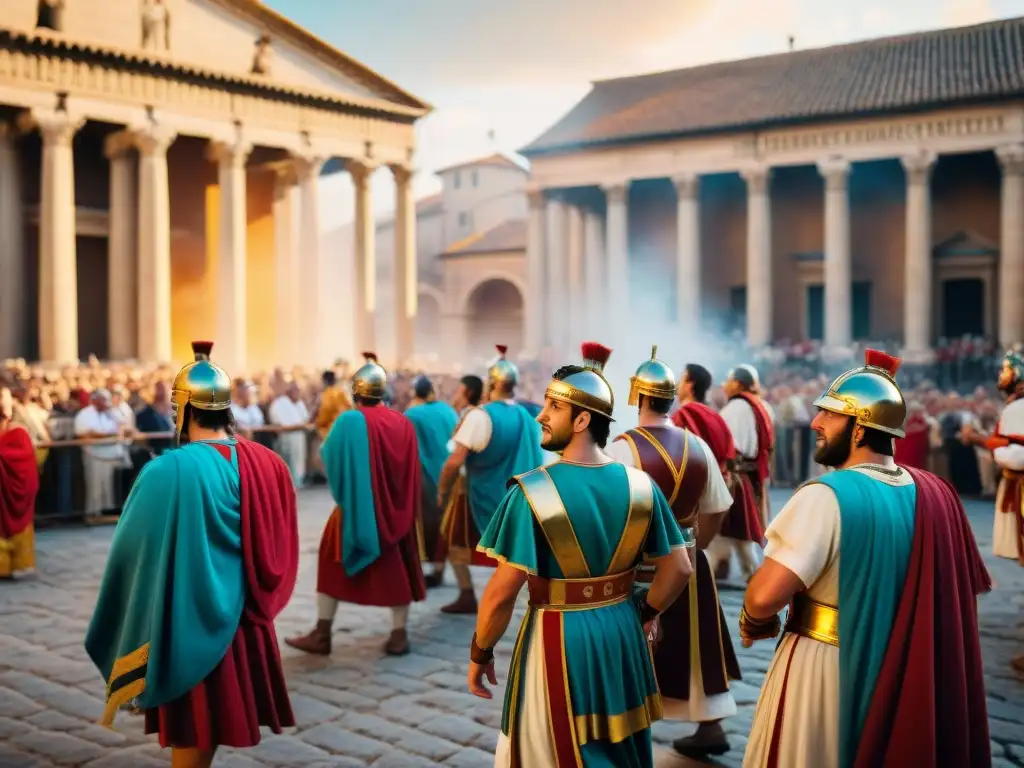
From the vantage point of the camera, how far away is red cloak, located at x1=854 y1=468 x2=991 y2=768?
120 inches

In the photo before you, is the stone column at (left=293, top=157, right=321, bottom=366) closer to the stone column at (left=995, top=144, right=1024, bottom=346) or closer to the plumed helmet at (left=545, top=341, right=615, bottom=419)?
the stone column at (left=995, top=144, right=1024, bottom=346)

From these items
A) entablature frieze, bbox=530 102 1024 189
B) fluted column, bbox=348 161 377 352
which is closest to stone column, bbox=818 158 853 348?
entablature frieze, bbox=530 102 1024 189

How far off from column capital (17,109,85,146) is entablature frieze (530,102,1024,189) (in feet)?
53.6

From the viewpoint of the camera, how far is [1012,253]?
27531 mm

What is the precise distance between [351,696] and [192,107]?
20.8 m

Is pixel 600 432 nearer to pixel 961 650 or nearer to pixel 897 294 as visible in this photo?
pixel 961 650

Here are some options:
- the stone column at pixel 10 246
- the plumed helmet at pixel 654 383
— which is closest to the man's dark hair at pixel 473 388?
the plumed helmet at pixel 654 383

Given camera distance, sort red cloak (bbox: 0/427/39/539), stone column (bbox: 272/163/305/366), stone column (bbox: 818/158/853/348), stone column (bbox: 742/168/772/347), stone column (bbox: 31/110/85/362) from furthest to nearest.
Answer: stone column (bbox: 742/168/772/347) → stone column (bbox: 818/158/853/348) → stone column (bbox: 272/163/305/366) → stone column (bbox: 31/110/85/362) → red cloak (bbox: 0/427/39/539)

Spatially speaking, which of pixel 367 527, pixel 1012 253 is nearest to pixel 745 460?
pixel 367 527

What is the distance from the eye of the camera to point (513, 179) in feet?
168

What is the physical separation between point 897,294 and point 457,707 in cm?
2956

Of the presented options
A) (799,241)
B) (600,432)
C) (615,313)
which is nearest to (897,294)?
(799,241)

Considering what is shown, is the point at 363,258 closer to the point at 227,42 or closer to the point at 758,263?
the point at 227,42

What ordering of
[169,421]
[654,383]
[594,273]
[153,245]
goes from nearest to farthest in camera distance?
[654,383], [169,421], [153,245], [594,273]
